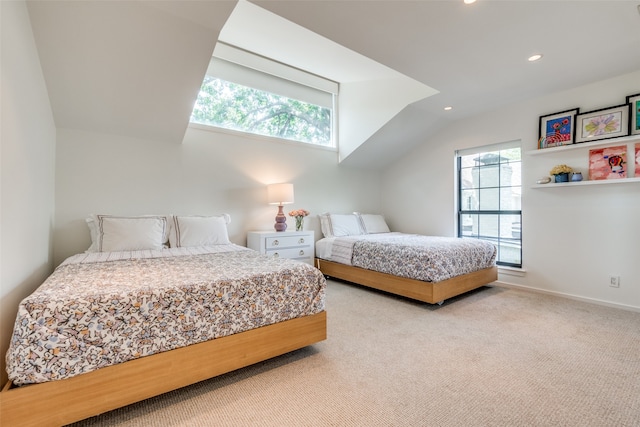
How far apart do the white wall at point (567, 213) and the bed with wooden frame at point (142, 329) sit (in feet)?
9.88

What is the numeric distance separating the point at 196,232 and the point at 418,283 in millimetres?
2390

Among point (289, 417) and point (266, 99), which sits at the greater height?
point (266, 99)

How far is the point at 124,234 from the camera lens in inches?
110

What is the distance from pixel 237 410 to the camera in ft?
5.00

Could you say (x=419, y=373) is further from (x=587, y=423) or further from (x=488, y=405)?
(x=587, y=423)

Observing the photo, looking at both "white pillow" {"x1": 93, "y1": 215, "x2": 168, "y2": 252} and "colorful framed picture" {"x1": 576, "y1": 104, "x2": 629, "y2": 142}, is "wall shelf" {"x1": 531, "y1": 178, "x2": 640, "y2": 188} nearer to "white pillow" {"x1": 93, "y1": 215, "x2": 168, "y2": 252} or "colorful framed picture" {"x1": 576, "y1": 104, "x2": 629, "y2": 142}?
"colorful framed picture" {"x1": 576, "y1": 104, "x2": 629, "y2": 142}

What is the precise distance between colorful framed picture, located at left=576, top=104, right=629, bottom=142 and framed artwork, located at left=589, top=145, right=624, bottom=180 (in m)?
0.14

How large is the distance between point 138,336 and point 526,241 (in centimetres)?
414

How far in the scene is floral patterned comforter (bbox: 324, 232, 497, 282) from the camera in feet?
9.90

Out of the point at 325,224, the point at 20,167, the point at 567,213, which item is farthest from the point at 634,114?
the point at 20,167

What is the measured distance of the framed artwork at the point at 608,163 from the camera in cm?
296

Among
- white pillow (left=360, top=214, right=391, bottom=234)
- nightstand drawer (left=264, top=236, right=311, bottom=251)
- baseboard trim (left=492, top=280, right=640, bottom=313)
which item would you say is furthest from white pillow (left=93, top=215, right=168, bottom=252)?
baseboard trim (left=492, top=280, right=640, bottom=313)

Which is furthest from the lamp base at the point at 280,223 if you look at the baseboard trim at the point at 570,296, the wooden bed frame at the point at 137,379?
the baseboard trim at the point at 570,296

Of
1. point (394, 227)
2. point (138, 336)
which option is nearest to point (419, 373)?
point (138, 336)
